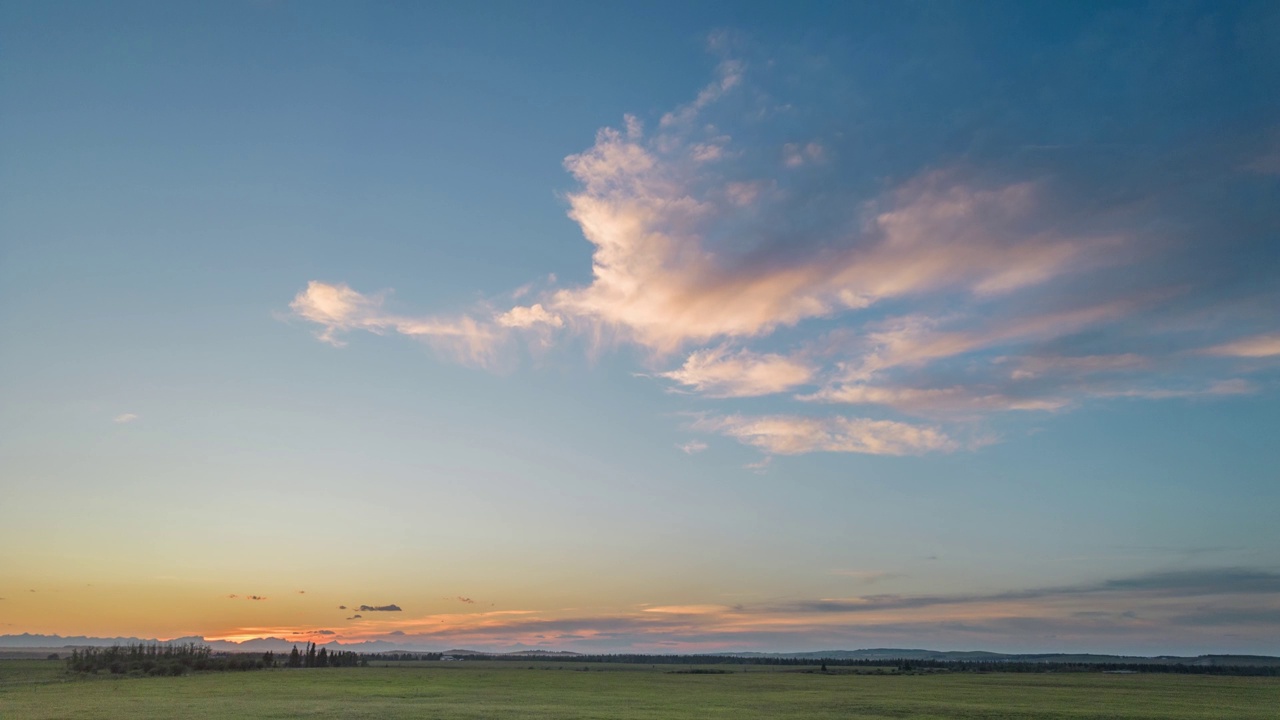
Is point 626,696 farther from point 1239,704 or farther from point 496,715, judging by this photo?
point 1239,704

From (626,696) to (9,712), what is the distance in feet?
136

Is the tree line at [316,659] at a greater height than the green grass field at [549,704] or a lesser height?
lesser

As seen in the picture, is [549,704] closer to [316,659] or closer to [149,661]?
[149,661]

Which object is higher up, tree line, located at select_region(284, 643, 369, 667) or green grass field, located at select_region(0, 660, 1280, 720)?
green grass field, located at select_region(0, 660, 1280, 720)

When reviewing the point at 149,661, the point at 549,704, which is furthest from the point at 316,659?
the point at 549,704

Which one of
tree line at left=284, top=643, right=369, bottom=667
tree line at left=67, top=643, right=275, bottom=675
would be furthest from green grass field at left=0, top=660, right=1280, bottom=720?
tree line at left=284, top=643, right=369, bottom=667

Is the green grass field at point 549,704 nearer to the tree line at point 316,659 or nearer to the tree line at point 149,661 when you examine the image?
the tree line at point 149,661

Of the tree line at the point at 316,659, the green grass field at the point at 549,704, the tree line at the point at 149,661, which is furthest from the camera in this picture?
the tree line at the point at 316,659

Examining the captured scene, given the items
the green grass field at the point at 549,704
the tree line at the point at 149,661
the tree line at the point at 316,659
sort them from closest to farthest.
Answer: the green grass field at the point at 549,704, the tree line at the point at 149,661, the tree line at the point at 316,659

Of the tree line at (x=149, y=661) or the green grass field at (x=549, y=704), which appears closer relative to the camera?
the green grass field at (x=549, y=704)

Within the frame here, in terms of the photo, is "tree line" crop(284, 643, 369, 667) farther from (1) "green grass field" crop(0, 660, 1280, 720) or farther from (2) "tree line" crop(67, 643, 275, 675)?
(1) "green grass field" crop(0, 660, 1280, 720)

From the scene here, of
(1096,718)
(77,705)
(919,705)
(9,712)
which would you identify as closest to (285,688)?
(77,705)

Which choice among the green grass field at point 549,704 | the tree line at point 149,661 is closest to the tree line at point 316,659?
the tree line at point 149,661

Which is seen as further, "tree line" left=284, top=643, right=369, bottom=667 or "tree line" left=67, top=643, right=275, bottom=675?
"tree line" left=284, top=643, right=369, bottom=667
